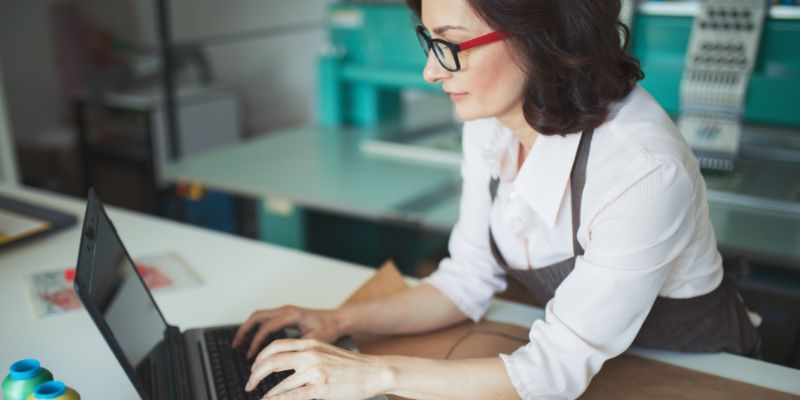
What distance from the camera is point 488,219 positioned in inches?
47.9

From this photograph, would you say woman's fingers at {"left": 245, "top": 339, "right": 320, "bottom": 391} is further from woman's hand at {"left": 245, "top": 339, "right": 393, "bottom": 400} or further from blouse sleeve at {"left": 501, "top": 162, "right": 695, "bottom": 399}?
blouse sleeve at {"left": 501, "top": 162, "right": 695, "bottom": 399}

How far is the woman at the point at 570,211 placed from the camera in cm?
88

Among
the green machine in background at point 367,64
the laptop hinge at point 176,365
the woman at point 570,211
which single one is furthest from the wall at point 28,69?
the woman at point 570,211

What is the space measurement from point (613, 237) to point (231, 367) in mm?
599

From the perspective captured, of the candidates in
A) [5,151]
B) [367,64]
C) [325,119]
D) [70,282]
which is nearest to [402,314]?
[70,282]

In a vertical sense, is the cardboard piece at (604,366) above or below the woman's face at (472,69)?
below

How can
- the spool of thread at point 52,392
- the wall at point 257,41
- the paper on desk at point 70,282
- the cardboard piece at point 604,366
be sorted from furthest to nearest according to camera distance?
the wall at point 257,41 < the paper on desk at point 70,282 < the cardboard piece at point 604,366 < the spool of thread at point 52,392

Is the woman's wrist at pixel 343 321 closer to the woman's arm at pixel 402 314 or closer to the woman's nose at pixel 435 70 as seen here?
the woman's arm at pixel 402 314

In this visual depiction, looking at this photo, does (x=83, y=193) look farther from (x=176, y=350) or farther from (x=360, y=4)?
(x=176, y=350)

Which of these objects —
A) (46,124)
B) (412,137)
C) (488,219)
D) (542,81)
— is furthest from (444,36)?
(46,124)

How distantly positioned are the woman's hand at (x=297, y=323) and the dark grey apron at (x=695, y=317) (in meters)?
0.33

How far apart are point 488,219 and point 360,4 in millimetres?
1554

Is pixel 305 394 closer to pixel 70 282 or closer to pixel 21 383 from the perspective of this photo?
pixel 21 383

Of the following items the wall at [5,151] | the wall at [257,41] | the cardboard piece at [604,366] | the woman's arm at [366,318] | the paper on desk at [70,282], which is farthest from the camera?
the wall at [257,41]
